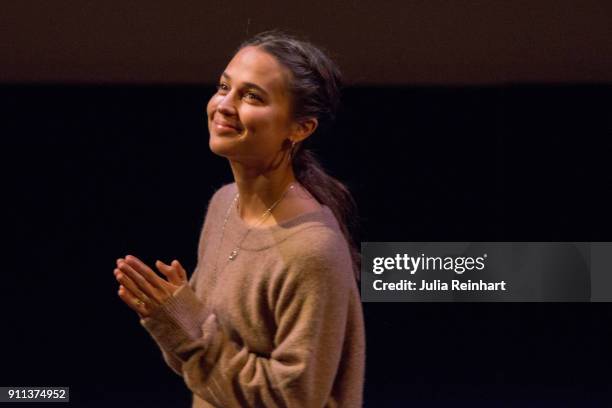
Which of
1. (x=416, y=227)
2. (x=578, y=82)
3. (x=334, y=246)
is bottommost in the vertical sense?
(x=334, y=246)

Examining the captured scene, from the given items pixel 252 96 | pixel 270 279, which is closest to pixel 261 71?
pixel 252 96

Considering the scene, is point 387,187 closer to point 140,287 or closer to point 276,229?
point 276,229

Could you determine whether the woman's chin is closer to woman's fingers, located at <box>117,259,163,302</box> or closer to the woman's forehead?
the woman's forehead

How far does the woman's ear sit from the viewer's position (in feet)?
3.72

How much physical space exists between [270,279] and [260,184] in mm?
148

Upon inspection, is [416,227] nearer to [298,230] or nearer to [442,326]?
[442,326]

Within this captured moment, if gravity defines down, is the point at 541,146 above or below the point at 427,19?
below

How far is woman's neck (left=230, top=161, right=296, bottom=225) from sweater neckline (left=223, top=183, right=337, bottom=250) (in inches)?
0.8

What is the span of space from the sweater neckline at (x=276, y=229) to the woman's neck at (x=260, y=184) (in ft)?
0.07

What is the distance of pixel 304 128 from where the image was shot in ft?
3.74

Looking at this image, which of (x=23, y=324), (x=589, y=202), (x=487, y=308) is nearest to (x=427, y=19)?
(x=589, y=202)

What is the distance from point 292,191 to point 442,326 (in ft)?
3.49

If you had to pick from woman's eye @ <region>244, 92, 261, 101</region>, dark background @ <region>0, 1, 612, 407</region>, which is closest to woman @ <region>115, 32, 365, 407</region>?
woman's eye @ <region>244, 92, 261, 101</region>

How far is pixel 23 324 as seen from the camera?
2102mm
